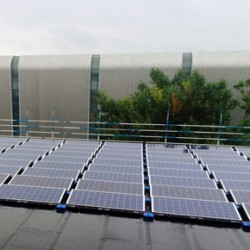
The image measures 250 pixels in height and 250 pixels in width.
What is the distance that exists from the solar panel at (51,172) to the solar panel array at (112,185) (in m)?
0.38

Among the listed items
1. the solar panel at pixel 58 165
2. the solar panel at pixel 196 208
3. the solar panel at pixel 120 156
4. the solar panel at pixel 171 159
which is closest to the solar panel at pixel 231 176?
the solar panel at pixel 171 159

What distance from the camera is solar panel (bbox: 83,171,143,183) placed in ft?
17.9

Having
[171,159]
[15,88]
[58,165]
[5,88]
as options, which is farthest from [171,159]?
[5,88]

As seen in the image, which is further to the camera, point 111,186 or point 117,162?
point 117,162

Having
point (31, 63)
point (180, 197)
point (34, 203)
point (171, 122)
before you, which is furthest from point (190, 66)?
point (34, 203)

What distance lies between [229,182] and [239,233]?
6.39 ft

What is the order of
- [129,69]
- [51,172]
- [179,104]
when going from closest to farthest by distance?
1. [51,172]
2. [179,104]
3. [129,69]

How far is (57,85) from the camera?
867 inches

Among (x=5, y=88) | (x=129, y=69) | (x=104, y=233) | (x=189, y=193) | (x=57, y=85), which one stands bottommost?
(x=104, y=233)

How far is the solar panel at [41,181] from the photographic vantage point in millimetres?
5047

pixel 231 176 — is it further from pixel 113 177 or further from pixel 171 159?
pixel 113 177

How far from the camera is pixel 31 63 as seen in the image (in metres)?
22.2

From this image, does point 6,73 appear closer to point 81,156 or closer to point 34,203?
point 81,156

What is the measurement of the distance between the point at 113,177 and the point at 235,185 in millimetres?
3109
